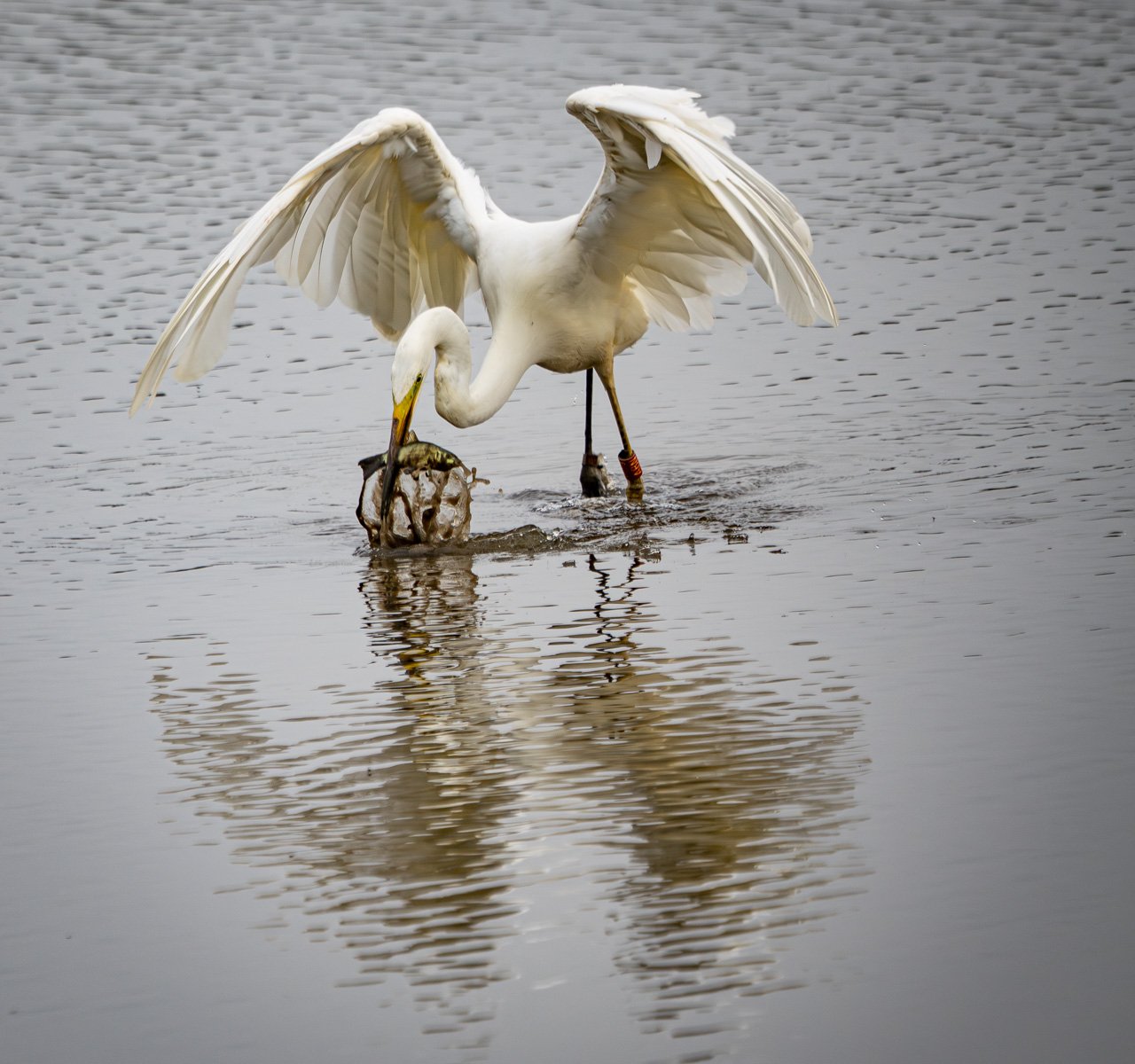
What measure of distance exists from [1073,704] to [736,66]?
15.2m

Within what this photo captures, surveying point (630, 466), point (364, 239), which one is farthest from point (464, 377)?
point (364, 239)

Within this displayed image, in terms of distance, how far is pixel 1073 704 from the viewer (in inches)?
235

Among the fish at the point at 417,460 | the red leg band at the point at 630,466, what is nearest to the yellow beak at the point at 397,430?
the fish at the point at 417,460

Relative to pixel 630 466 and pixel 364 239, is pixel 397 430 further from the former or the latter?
pixel 364 239

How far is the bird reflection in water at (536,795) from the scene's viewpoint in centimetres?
455

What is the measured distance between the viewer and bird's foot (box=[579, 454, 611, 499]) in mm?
9688

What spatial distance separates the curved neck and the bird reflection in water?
1759 mm

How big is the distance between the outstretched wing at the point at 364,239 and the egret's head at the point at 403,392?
71cm

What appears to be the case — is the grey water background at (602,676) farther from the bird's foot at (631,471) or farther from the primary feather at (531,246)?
the primary feather at (531,246)

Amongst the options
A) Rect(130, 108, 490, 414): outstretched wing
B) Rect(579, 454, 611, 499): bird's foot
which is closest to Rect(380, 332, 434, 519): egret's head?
Rect(130, 108, 490, 414): outstretched wing

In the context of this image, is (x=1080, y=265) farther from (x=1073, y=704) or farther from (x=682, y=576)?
(x=1073, y=704)

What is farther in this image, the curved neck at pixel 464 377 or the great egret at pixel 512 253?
the curved neck at pixel 464 377

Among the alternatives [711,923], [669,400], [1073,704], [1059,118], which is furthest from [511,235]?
[1059,118]

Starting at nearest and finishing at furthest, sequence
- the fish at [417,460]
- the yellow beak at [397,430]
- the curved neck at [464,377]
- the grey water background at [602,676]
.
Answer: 1. the grey water background at [602,676]
2. the yellow beak at [397,430]
3. the fish at [417,460]
4. the curved neck at [464,377]
